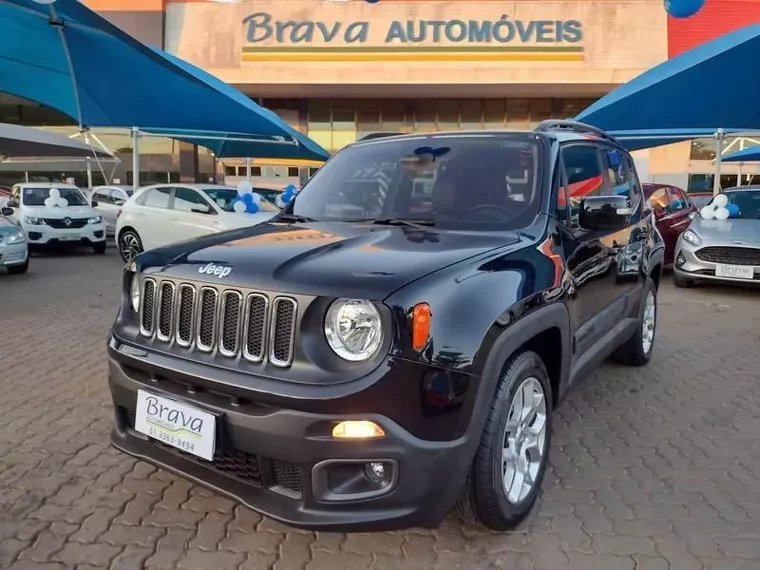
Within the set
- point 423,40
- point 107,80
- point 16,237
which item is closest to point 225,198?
point 16,237

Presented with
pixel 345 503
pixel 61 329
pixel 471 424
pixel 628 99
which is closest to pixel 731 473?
pixel 471 424

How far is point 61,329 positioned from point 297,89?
2248 cm

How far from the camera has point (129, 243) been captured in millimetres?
12203

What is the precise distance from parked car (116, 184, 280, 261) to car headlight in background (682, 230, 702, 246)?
6485 mm

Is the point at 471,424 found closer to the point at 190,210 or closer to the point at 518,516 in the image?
the point at 518,516

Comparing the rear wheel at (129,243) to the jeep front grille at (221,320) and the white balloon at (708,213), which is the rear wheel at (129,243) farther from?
the jeep front grille at (221,320)

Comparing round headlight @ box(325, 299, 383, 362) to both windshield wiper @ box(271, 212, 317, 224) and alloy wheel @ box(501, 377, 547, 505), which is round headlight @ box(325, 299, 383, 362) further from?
windshield wiper @ box(271, 212, 317, 224)

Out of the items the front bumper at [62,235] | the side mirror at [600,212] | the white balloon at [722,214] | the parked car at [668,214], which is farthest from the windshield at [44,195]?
the side mirror at [600,212]

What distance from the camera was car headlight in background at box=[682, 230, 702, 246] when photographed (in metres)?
8.90

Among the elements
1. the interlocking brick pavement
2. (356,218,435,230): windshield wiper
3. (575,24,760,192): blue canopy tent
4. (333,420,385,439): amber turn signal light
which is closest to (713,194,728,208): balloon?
(575,24,760,192): blue canopy tent

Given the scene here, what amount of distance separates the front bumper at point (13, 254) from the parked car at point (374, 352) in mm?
8247

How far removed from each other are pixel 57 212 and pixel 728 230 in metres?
12.5

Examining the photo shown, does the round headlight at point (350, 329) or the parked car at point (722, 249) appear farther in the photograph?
the parked car at point (722, 249)

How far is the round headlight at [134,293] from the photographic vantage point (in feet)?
9.41
